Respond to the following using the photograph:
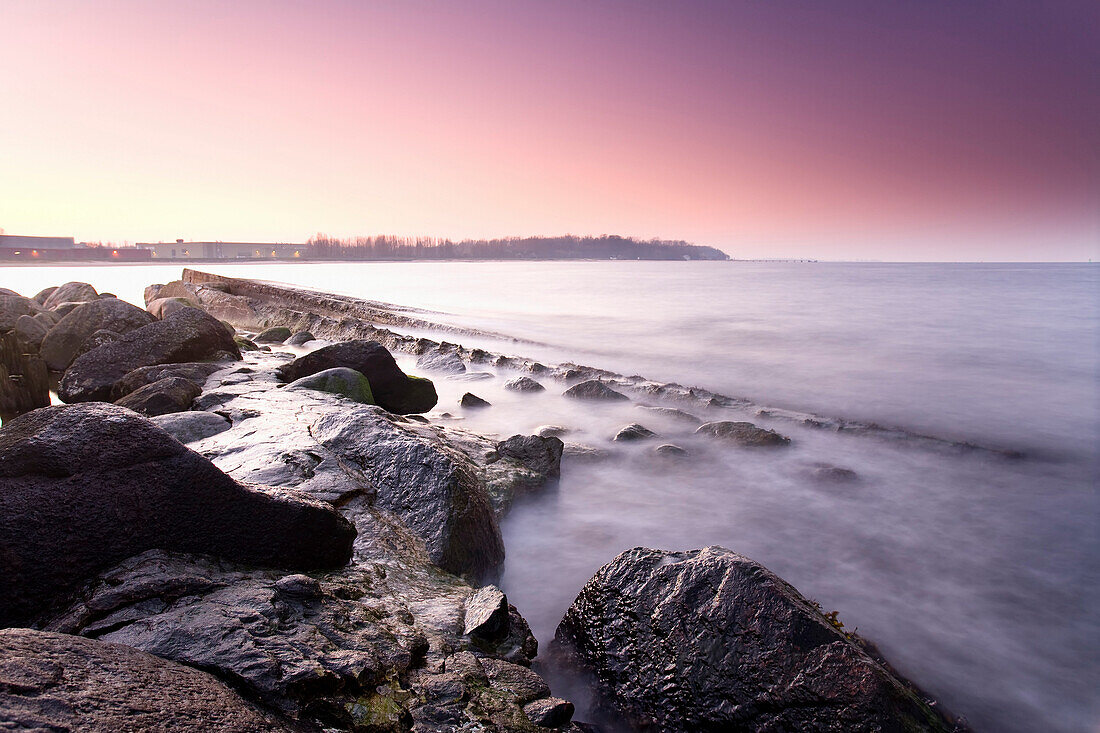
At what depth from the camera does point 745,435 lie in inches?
262

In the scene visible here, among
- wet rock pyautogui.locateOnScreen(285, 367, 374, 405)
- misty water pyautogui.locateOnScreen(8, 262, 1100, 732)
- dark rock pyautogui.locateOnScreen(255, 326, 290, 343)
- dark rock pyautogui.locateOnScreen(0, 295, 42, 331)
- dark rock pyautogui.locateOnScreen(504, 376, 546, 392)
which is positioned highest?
dark rock pyautogui.locateOnScreen(0, 295, 42, 331)

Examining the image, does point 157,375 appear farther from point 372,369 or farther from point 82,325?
point 82,325

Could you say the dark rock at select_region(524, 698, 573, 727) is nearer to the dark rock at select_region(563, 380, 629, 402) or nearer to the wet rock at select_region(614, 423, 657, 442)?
the wet rock at select_region(614, 423, 657, 442)

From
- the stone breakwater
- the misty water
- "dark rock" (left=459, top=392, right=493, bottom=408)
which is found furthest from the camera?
"dark rock" (left=459, top=392, right=493, bottom=408)

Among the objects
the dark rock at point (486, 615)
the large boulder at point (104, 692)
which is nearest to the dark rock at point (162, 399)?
the dark rock at point (486, 615)

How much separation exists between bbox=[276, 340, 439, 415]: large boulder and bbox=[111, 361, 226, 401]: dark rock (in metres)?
0.87

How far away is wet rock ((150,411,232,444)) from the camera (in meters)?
4.31

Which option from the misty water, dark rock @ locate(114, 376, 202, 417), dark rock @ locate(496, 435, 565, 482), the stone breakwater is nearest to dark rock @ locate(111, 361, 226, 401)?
dark rock @ locate(114, 376, 202, 417)

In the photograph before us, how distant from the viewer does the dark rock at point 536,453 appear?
Answer: 16.8ft

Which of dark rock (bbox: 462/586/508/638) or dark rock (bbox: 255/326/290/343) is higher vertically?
dark rock (bbox: 255/326/290/343)

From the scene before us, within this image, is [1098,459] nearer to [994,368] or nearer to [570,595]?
[994,368]

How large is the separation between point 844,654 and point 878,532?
306 centimetres

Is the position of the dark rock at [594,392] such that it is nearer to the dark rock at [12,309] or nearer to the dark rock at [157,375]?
the dark rock at [157,375]

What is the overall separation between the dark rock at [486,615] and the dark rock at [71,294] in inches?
596
